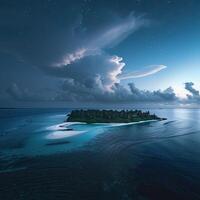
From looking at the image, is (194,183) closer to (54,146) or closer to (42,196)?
(42,196)

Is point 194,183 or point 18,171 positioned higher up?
point 18,171

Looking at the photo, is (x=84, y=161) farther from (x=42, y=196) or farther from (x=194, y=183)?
(x=194, y=183)

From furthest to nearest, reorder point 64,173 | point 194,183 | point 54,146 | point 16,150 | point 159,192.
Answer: point 54,146 < point 16,150 < point 64,173 < point 194,183 < point 159,192

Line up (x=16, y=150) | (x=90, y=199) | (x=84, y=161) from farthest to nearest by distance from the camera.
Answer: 1. (x=16, y=150)
2. (x=84, y=161)
3. (x=90, y=199)

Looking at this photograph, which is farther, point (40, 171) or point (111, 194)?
point (40, 171)

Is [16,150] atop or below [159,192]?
atop

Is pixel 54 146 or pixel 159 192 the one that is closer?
pixel 159 192

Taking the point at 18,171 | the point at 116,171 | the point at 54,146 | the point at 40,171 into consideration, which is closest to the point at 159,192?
the point at 116,171

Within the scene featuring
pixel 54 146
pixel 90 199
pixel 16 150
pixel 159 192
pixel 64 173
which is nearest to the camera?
pixel 90 199

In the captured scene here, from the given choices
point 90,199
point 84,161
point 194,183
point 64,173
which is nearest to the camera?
point 90,199

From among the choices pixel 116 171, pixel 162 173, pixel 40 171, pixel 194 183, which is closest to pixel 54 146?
pixel 40 171
